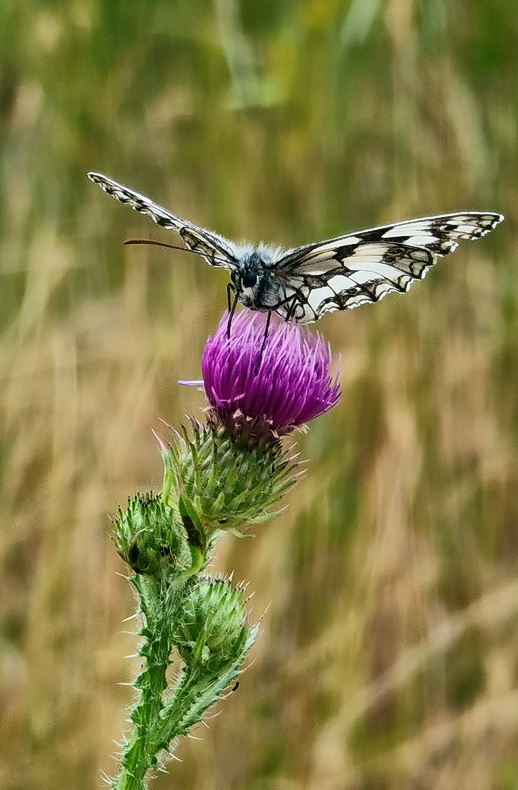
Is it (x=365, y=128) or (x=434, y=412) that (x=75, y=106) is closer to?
(x=365, y=128)

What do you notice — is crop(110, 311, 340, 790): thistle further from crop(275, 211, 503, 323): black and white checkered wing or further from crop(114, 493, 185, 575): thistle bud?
crop(275, 211, 503, 323): black and white checkered wing

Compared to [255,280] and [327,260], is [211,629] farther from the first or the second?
[327,260]

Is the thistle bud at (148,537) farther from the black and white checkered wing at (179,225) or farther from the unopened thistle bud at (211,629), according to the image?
the black and white checkered wing at (179,225)

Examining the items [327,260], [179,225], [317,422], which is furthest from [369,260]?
[317,422]

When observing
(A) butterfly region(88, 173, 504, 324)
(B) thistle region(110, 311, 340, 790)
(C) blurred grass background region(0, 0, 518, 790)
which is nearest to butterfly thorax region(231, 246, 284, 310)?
(A) butterfly region(88, 173, 504, 324)

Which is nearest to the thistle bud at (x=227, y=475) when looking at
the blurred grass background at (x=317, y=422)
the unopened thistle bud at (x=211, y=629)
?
the unopened thistle bud at (x=211, y=629)
